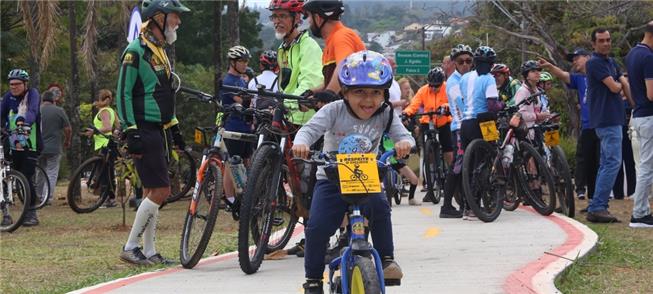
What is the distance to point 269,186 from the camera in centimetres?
801

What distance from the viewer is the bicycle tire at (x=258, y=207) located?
25.2 feet

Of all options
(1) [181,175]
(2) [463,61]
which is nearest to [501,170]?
(2) [463,61]

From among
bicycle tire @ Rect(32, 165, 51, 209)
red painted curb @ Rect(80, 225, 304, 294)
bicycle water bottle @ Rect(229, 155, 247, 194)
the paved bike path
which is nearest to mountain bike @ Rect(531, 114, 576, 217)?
the paved bike path

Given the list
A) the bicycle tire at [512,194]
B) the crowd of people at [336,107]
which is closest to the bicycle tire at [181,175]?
the crowd of people at [336,107]

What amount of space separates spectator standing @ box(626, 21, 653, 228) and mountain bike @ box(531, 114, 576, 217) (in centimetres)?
88

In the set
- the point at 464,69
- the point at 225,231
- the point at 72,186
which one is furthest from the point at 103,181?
the point at 464,69

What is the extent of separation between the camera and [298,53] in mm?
8867

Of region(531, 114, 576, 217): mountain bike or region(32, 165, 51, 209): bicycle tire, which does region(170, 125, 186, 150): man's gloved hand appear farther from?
region(32, 165, 51, 209): bicycle tire

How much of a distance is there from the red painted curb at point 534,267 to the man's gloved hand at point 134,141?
9.79ft

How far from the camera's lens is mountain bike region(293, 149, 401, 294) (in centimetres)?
545

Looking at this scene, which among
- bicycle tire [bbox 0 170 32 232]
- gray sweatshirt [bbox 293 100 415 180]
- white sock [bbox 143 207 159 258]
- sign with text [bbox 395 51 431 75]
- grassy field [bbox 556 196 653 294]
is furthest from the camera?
→ sign with text [bbox 395 51 431 75]

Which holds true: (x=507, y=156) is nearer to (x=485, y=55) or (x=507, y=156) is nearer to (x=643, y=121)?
(x=485, y=55)

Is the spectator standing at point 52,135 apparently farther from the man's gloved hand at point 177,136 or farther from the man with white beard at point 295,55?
the man with white beard at point 295,55

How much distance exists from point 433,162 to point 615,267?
24.5 ft
